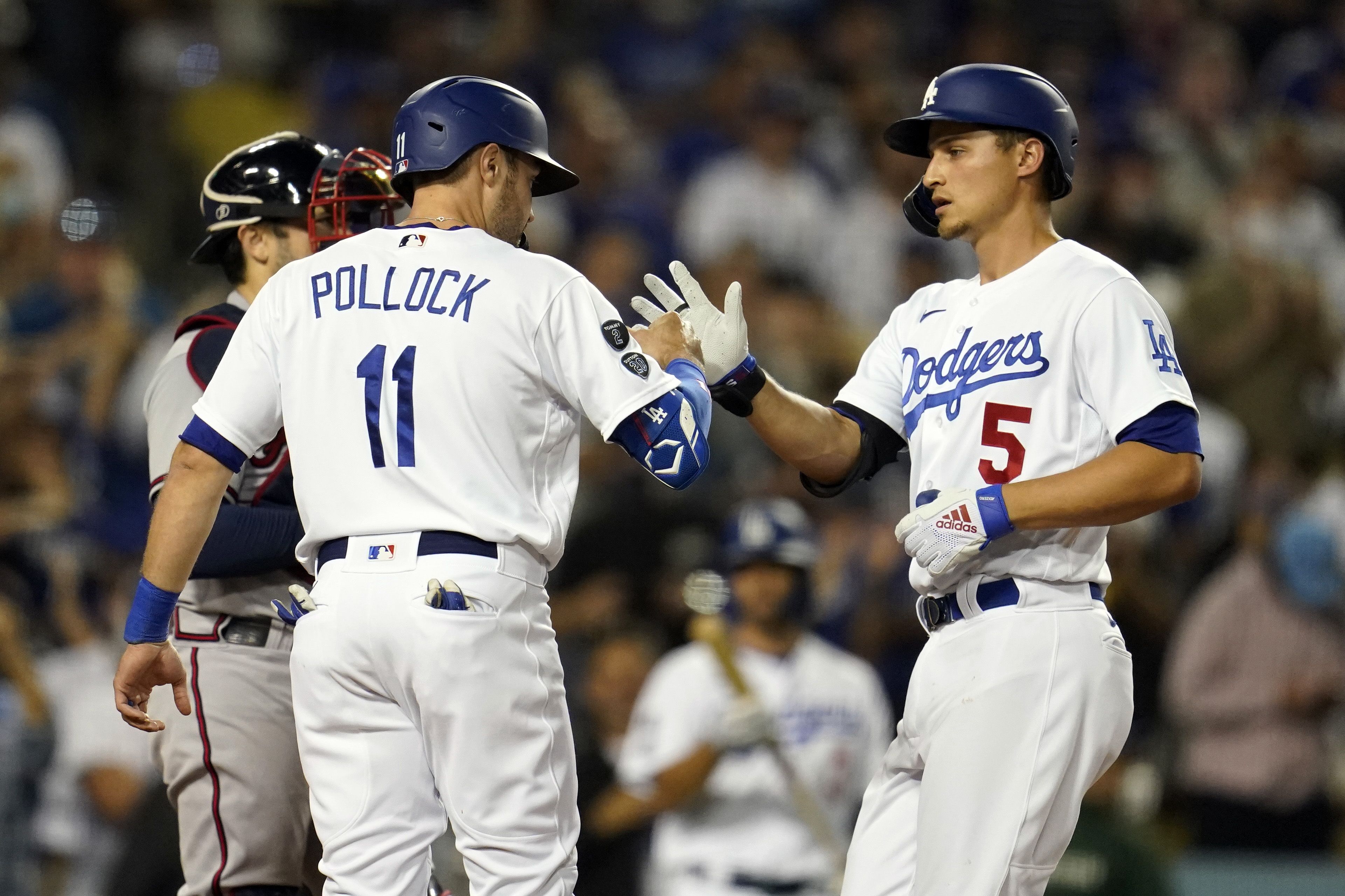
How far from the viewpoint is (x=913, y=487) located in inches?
168

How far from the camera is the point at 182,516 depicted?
3.97 metres

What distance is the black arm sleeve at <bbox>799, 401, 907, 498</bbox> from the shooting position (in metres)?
4.54

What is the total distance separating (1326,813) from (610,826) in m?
3.81

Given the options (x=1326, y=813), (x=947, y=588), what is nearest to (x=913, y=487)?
(x=947, y=588)

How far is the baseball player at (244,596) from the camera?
4328mm

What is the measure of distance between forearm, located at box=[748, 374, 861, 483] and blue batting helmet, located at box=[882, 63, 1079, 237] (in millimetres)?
782

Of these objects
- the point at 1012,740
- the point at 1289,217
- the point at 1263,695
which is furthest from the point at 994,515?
the point at 1289,217

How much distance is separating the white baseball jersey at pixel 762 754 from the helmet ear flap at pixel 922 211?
3.14 meters

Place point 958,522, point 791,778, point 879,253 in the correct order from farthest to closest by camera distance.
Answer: point 879,253 → point 791,778 → point 958,522

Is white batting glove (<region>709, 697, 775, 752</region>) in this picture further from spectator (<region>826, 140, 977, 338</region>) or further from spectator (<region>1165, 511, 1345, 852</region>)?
spectator (<region>826, 140, 977, 338</region>)

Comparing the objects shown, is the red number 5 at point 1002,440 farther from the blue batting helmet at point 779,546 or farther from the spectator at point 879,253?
the spectator at point 879,253

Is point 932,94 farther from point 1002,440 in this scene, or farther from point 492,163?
point 492,163

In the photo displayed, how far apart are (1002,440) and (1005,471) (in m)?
0.08

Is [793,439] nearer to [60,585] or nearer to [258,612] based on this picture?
[258,612]
